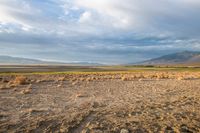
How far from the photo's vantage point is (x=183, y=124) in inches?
383

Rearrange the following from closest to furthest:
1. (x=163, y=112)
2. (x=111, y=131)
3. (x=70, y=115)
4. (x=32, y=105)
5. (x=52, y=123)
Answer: (x=111, y=131), (x=52, y=123), (x=70, y=115), (x=163, y=112), (x=32, y=105)

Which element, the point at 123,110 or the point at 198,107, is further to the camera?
the point at 198,107

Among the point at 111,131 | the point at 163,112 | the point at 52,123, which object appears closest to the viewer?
the point at 111,131

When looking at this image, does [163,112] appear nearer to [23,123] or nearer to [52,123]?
[52,123]

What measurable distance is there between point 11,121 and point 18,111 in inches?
84.2

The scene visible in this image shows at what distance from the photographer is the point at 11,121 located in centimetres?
1003

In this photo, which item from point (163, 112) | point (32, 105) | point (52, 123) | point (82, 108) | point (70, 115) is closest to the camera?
point (52, 123)

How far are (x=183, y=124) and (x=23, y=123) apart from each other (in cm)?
545

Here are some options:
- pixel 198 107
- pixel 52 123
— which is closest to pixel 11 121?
pixel 52 123

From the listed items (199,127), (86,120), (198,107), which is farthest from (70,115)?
(198,107)

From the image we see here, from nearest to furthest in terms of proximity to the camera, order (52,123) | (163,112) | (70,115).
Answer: (52,123) < (70,115) < (163,112)

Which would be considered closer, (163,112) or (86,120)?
(86,120)

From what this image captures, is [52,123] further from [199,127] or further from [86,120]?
[199,127]

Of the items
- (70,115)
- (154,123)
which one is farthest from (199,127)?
(70,115)
